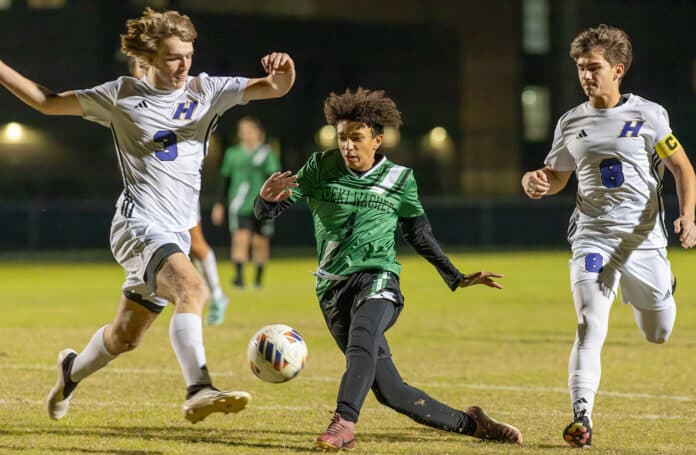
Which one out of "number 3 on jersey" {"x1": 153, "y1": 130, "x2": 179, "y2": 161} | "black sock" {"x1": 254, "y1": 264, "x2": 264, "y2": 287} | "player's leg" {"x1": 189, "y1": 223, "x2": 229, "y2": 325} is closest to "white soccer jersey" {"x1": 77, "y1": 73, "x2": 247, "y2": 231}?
"number 3 on jersey" {"x1": 153, "y1": 130, "x2": 179, "y2": 161}

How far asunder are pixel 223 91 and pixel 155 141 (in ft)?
1.67

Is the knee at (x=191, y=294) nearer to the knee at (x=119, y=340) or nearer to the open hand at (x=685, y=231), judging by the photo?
the knee at (x=119, y=340)

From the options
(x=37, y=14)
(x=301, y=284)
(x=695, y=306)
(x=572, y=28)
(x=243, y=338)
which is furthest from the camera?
(x=572, y=28)

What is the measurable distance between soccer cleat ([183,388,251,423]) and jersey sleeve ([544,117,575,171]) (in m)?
→ 2.38

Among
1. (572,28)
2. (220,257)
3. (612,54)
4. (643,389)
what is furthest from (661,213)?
(572,28)

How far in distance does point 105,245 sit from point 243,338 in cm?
1773

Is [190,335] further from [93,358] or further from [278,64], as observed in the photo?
[278,64]

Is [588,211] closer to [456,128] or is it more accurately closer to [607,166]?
[607,166]

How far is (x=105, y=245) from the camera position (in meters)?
29.1

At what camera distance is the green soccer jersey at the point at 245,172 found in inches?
691

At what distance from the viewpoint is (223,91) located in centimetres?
684

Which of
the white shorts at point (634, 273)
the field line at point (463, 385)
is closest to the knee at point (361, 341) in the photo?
the white shorts at point (634, 273)

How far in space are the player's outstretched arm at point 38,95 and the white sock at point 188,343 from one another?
1314 millimetres

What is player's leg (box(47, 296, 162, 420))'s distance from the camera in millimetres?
6871
